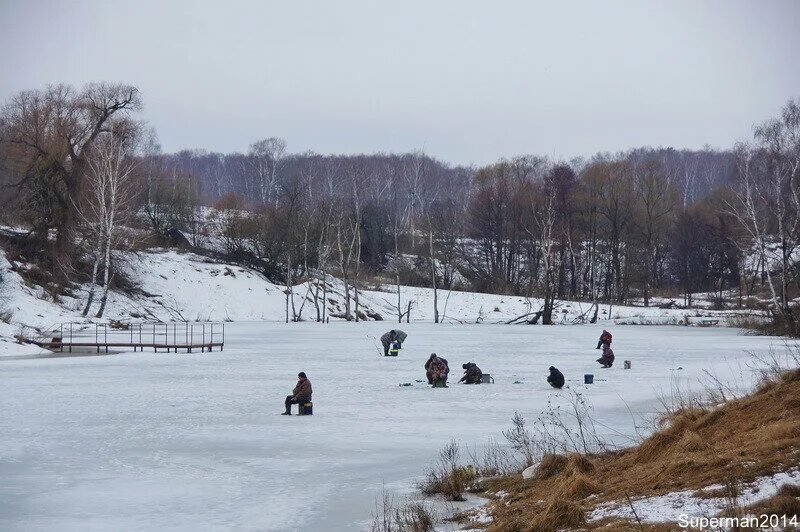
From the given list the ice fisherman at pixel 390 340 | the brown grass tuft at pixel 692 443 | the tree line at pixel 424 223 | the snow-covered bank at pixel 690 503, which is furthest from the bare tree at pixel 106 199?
the snow-covered bank at pixel 690 503

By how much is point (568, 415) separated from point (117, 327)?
117 ft

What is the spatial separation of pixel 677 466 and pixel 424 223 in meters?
73.0

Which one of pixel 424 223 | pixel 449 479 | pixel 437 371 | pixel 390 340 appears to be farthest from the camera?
pixel 424 223

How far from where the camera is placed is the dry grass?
7.89 m

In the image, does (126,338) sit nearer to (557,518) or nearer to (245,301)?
(245,301)

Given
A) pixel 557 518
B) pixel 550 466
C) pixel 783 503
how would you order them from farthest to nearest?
pixel 550 466 < pixel 557 518 < pixel 783 503

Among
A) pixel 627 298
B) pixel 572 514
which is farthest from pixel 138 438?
pixel 627 298

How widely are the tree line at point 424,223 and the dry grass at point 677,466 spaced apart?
3149cm

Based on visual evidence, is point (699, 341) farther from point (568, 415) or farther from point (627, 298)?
point (627, 298)

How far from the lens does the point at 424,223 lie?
81.4m

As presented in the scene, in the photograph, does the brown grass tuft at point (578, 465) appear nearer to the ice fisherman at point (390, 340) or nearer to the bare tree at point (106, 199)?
the ice fisherman at point (390, 340)

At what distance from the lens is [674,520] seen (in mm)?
7156

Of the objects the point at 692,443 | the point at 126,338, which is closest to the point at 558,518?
the point at 692,443

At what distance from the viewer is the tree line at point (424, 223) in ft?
172
